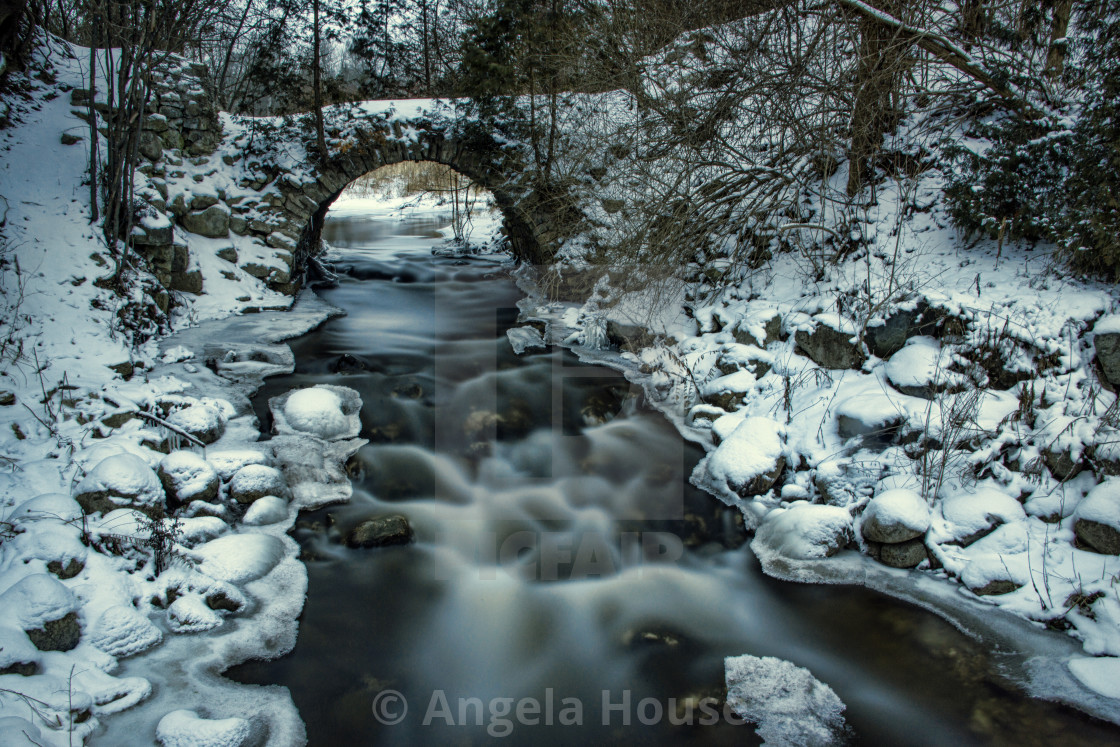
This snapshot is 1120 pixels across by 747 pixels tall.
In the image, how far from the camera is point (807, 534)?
13.4 feet

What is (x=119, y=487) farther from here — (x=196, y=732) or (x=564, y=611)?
(x=564, y=611)

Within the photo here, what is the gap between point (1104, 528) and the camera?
11.4 ft

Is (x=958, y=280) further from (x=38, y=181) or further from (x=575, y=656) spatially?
(x=38, y=181)

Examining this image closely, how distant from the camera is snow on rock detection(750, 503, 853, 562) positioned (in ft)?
13.3

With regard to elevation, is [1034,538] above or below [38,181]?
below

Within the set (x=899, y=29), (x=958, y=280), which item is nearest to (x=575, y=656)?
(x=958, y=280)

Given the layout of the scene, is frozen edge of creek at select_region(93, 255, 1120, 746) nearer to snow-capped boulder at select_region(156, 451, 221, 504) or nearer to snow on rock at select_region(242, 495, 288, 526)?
snow on rock at select_region(242, 495, 288, 526)

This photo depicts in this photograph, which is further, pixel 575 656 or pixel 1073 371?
pixel 1073 371

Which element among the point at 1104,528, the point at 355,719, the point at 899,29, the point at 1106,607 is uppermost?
the point at 899,29

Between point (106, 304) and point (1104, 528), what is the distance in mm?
8285

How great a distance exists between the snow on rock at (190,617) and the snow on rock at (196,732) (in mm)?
623

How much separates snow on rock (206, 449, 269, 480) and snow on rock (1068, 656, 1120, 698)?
520 cm

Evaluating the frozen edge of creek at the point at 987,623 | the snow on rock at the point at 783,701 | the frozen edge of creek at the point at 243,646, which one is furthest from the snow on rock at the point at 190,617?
the frozen edge of creek at the point at 987,623

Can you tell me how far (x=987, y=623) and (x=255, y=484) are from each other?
15.6ft
